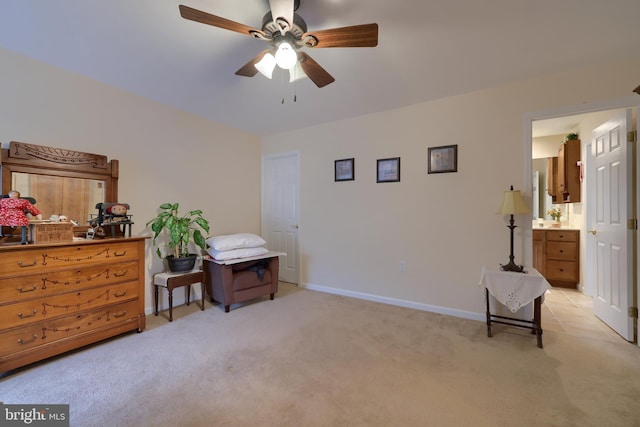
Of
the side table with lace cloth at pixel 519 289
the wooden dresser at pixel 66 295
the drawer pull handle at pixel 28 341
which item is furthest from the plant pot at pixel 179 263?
the side table with lace cloth at pixel 519 289

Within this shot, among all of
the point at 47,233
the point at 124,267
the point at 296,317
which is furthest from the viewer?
the point at 296,317

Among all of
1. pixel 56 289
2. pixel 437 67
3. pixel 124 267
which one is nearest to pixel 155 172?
pixel 124 267

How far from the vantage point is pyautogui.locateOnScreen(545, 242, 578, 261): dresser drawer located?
397 cm

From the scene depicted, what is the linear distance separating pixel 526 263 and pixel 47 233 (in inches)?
166

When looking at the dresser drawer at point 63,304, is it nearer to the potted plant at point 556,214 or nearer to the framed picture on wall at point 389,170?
the framed picture on wall at point 389,170

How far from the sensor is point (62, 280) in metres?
2.13

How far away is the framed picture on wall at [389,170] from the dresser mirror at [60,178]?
298cm

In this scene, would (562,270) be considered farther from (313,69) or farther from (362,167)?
(313,69)

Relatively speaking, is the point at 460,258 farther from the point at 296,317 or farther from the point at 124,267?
the point at 124,267

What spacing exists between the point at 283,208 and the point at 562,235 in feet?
14.1

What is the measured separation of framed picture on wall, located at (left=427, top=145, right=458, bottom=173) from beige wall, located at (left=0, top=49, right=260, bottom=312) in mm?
2746

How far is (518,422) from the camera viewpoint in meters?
1.50

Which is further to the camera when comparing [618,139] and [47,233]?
[618,139]

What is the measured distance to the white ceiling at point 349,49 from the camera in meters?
1.83
